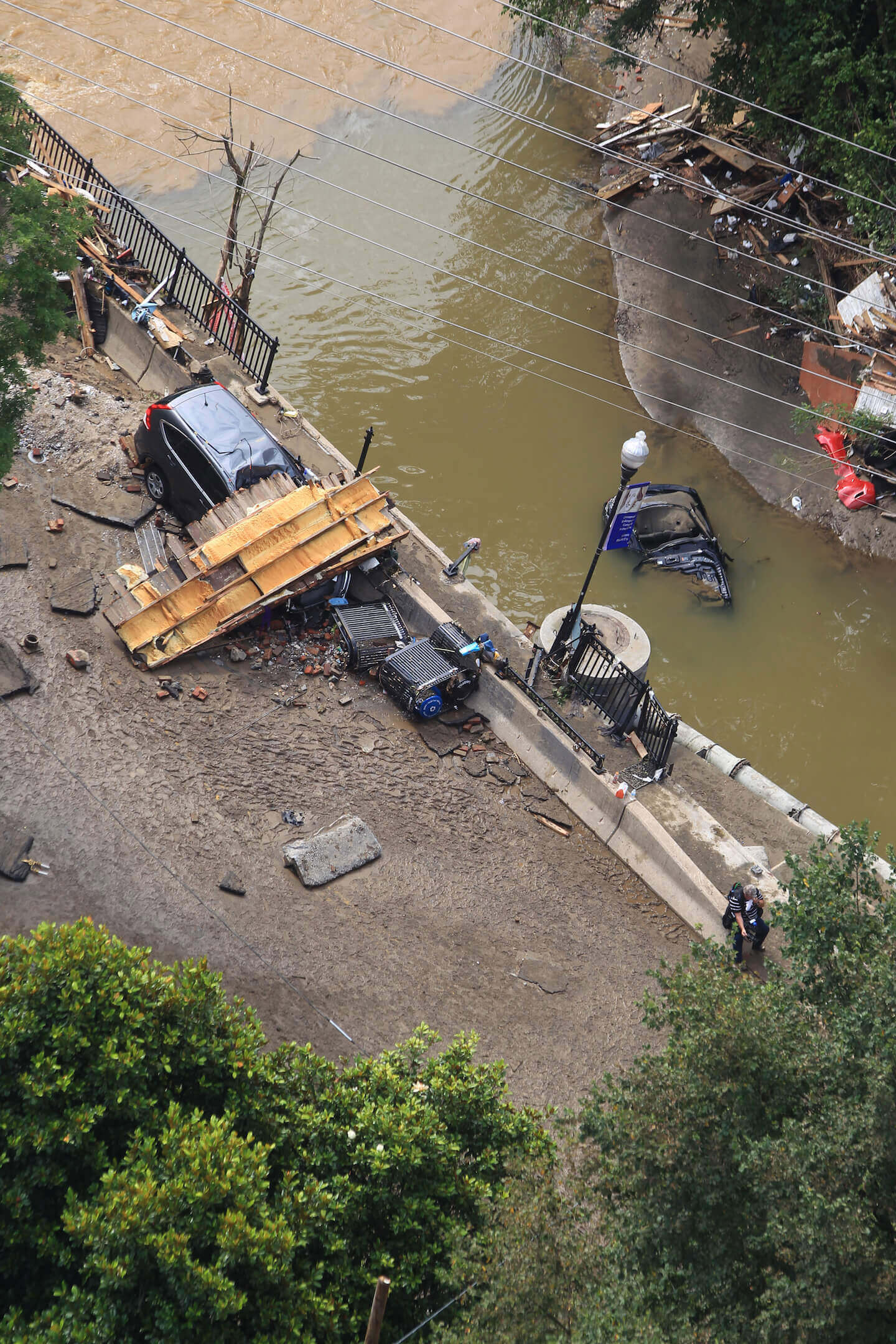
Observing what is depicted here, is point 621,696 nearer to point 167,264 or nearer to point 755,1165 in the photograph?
point 755,1165

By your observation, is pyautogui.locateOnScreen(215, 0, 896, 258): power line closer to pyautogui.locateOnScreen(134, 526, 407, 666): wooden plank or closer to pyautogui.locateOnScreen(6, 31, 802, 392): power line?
pyautogui.locateOnScreen(6, 31, 802, 392): power line

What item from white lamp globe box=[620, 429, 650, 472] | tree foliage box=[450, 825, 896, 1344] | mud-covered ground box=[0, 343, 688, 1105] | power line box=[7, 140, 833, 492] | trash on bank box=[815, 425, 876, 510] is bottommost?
mud-covered ground box=[0, 343, 688, 1105]

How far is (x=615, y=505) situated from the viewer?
Result: 13164mm

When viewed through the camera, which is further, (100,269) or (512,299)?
(512,299)

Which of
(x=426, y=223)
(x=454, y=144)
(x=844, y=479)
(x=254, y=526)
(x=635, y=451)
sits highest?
(x=635, y=451)

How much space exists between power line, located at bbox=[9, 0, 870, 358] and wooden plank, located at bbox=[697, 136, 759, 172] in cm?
117

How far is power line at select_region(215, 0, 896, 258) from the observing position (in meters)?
21.8

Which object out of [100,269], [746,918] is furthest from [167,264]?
[746,918]

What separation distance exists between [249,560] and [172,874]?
15.8ft

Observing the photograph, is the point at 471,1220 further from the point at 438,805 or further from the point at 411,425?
the point at 411,425

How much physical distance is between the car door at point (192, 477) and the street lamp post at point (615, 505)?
5302mm

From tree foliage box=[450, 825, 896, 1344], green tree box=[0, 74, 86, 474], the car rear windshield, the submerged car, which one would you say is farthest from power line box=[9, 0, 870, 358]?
tree foliage box=[450, 825, 896, 1344]

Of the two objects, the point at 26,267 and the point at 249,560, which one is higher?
the point at 26,267

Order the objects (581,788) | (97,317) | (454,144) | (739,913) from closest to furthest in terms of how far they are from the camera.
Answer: (739,913) → (581,788) → (97,317) → (454,144)
